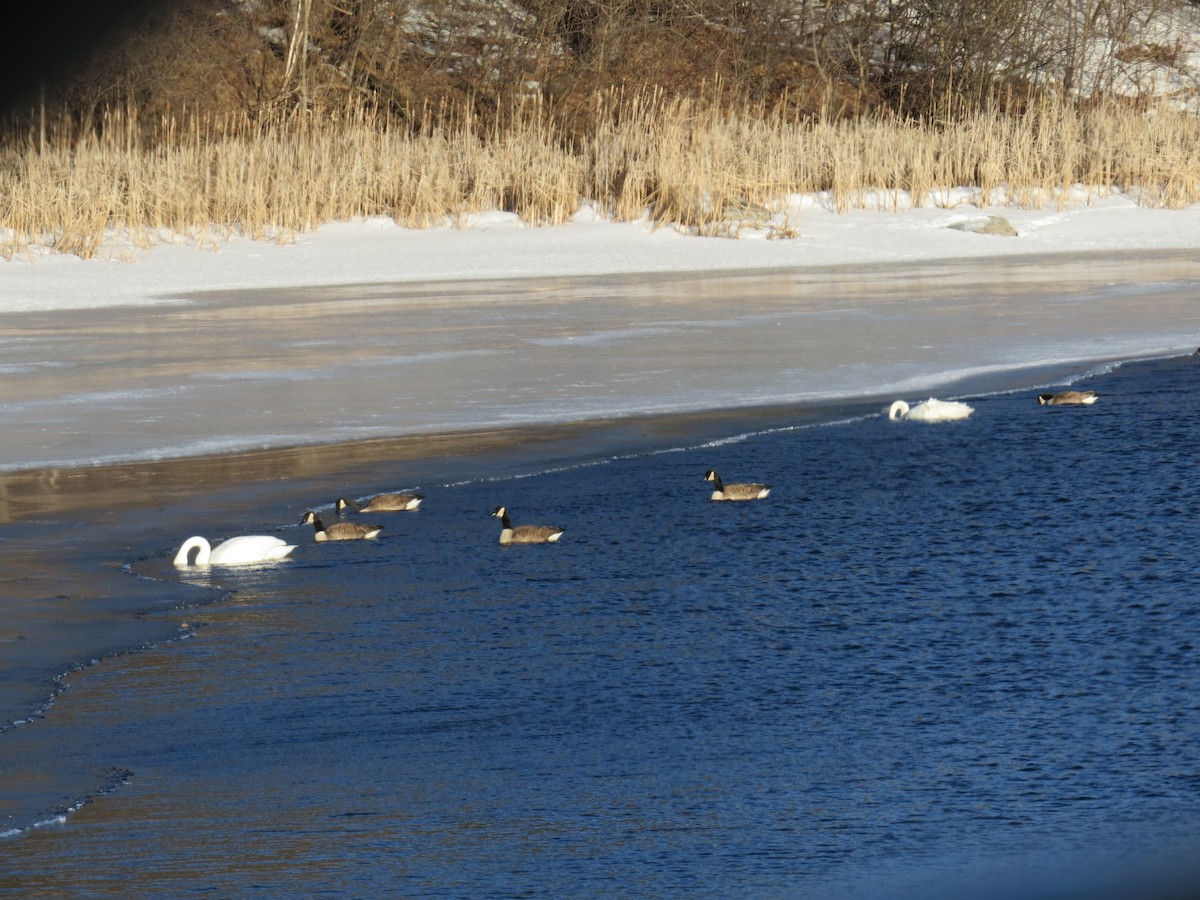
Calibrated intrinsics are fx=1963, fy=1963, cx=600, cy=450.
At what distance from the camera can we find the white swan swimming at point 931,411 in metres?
10.6

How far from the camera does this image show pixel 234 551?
7801mm

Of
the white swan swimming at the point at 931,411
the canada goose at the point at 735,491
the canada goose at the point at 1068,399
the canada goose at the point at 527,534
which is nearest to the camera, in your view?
the canada goose at the point at 527,534

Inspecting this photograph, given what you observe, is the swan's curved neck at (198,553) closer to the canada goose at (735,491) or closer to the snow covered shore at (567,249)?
the canada goose at (735,491)

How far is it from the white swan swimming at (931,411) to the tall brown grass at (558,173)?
467 inches

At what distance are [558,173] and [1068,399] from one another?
1308 cm

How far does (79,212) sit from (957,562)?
15425 mm

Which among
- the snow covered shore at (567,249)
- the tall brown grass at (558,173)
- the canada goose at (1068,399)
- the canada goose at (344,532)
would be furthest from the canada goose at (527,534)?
the tall brown grass at (558,173)

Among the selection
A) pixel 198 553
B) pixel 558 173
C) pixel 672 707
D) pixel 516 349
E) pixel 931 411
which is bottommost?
pixel 672 707

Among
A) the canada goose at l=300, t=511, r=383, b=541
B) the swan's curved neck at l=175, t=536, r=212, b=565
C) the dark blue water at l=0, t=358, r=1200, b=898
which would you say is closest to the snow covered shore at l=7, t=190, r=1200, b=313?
the canada goose at l=300, t=511, r=383, b=541

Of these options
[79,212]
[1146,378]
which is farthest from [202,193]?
[1146,378]

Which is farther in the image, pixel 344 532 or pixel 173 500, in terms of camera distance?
pixel 173 500

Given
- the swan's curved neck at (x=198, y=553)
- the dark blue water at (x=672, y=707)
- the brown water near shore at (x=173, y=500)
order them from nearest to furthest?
the dark blue water at (x=672, y=707) < the brown water near shore at (x=173, y=500) < the swan's curved neck at (x=198, y=553)

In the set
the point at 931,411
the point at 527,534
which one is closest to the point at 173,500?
the point at 527,534

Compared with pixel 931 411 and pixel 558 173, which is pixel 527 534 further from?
pixel 558 173
